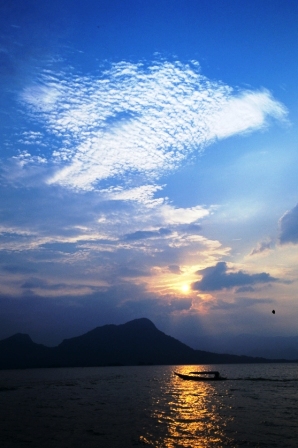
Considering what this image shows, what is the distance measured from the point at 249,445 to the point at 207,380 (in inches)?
3884

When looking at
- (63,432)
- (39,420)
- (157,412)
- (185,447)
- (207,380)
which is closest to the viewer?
(185,447)

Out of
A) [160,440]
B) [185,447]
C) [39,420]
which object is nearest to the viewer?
[185,447]

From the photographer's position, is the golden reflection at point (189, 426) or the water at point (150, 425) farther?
the water at point (150, 425)

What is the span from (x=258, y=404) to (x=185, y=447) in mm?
32110

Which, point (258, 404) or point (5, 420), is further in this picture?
point (258, 404)

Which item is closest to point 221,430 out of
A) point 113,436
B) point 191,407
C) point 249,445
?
point 249,445

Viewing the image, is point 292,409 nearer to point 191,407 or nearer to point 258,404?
point 258,404

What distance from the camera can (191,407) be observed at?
189ft

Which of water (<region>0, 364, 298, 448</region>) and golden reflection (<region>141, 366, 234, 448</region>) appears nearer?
golden reflection (<region>141, 366, 234, 448</region>)

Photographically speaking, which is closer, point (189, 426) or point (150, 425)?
point (189, 426)

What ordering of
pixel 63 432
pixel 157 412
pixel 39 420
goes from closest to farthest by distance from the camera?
pixel 63 432 < pixel 39 420 < pixel 157 412

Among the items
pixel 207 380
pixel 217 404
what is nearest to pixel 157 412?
pixel 217 404

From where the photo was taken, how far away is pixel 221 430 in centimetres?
3866

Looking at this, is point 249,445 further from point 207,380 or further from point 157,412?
point 207,380
